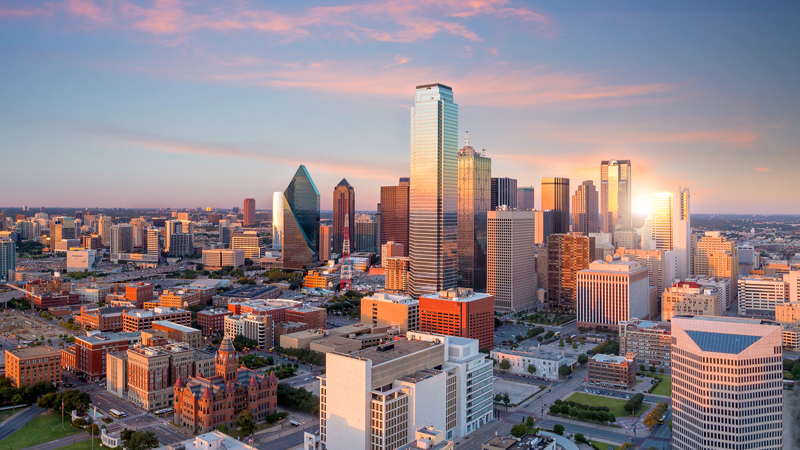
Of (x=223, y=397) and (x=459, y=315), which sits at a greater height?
(x=459, y=315)

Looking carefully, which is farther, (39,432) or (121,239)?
(121,239)

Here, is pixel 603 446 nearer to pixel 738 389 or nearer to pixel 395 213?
pixel 738 389

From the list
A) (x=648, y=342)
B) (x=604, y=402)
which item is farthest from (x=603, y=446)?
(x=648, y=342)

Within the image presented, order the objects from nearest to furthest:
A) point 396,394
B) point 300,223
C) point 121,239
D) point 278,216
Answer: point 396,394 < point 300,223 < point 121,239 < point 278,216

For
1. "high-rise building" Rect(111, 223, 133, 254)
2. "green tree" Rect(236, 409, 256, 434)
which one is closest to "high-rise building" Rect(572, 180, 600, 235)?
"high-rise building" Rect(111, 223, 133, 254)

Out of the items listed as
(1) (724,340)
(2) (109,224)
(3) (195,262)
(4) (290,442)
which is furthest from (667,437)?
(2) (109,224)

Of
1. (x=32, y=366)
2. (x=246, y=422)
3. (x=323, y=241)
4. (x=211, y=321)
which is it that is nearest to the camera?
(x=246, y=422)

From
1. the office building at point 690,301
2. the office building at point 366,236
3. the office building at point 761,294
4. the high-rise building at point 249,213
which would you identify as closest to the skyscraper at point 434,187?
the office building at point 690,301

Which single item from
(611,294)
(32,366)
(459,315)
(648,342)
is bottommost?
(648,342)

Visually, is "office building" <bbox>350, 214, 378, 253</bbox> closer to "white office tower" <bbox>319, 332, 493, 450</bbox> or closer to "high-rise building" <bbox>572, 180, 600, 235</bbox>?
"high-rise building" <bbox>572, 180, 600, 235</bbox>
